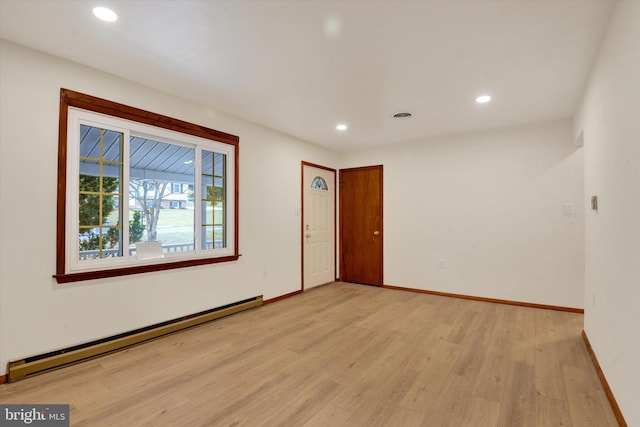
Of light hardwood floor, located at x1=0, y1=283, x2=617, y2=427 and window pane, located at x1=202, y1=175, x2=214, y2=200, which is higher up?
window pane, located at x1=202, y1=175, x2=214, y2=200

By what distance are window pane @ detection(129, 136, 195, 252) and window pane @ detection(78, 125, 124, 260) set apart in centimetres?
19

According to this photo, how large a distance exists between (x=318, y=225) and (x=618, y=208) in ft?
13.2

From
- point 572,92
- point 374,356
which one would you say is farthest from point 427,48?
point 374,356

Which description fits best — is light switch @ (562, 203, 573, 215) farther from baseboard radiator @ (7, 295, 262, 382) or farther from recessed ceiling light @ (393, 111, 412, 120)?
baseboard radiator @ (7, 295, 262, 382)

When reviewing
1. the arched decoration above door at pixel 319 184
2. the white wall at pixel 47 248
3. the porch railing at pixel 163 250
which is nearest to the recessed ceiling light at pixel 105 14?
the white wall at pixel 47 248

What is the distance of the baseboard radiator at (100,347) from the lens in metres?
2.26

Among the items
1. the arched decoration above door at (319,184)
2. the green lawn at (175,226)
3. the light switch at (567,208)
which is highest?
the arched decoration above door at (319,184)

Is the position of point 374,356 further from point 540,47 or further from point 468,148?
point 468,148

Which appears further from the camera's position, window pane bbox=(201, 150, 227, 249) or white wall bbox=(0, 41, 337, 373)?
window pane bbox=(201, 150, 227, 249)

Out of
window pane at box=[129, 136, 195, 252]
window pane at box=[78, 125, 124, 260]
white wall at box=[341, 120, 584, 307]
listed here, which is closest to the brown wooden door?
white wall at box=[341, 120, 584, 307]

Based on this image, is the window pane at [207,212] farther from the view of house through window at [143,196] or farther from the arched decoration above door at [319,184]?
the arched decoration above door at [319,184]

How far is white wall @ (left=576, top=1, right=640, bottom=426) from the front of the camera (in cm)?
159

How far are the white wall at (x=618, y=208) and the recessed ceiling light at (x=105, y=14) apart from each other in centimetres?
300

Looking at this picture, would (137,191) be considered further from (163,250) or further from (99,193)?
(163,250)
